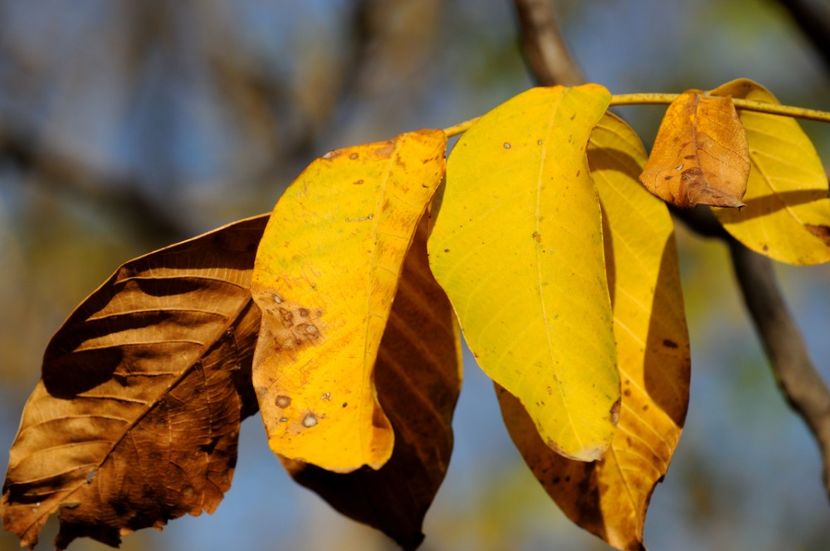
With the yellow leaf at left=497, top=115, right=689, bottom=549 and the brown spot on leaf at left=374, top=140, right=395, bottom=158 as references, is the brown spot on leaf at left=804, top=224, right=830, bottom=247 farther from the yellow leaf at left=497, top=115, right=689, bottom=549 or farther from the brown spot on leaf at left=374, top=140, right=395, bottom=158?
the brown spot on leaf at left=374, top=140, right=395, bottom=158

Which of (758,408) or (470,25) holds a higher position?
(470,25)

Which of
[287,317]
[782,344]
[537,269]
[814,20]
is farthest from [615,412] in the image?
[814,20]

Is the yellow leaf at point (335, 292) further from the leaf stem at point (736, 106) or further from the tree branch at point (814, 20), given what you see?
the tree branch at point (814, 20)

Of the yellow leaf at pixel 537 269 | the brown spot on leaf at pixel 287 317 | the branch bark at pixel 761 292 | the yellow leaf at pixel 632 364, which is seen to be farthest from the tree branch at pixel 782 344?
the brown spot on leaf at pixel 287 317

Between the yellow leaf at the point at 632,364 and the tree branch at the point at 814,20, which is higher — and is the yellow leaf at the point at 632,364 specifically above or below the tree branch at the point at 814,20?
below

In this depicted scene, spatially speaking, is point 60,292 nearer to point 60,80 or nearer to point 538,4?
point 60,80

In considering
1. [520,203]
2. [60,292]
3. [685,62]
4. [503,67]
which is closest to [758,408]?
[685,62]
